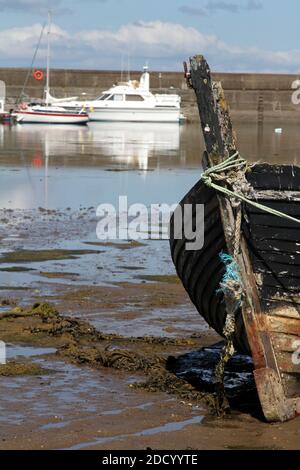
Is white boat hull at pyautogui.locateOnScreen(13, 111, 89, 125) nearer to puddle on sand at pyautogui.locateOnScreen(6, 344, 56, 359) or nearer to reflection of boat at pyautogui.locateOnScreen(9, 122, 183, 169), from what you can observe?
reflection of boat at pyautogui.locateOnScreen(9, 122, 183, 169)

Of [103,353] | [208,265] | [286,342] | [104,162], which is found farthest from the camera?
[104,162]

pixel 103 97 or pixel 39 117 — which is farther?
pixel 103 97

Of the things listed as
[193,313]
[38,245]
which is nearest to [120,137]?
[38,245]

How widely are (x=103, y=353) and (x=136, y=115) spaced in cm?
4331

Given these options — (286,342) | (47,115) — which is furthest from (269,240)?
(47,115)

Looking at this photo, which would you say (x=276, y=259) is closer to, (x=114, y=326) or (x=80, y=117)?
(x=114, y=326)

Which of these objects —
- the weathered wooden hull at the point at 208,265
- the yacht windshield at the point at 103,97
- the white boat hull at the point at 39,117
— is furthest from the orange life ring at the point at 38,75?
the weathered wooden hull at the point at 208,265

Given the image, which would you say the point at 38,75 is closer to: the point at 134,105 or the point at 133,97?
the point at 133,97

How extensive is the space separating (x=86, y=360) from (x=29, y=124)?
3868 cm

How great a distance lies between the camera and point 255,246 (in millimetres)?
5715

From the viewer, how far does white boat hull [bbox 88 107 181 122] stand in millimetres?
48969

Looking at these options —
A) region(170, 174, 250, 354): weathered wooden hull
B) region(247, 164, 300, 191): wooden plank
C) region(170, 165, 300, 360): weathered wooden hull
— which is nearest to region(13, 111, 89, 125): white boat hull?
region(170, 174, 250, 354): weathered wooden hull

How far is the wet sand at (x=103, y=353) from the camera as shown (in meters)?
5.50

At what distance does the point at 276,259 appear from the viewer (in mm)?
5695
